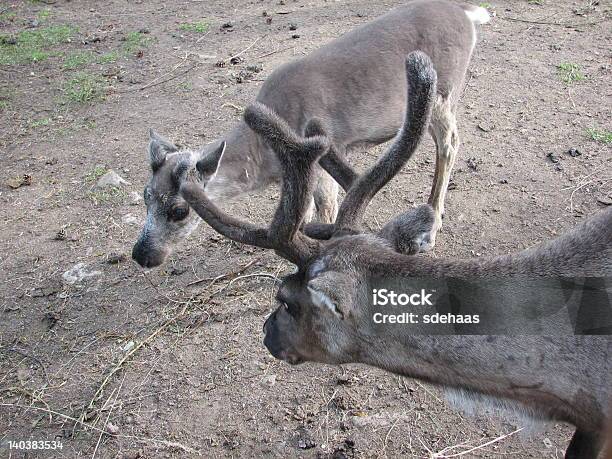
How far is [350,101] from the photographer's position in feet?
14.7

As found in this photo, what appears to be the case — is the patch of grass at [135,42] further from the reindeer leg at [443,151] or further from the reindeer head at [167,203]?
the reindeer leg at [443,151]

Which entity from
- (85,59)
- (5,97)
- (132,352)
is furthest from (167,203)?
(85,59)

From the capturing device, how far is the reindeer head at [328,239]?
2.32 meters

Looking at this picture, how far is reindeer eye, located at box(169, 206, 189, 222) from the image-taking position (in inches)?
162

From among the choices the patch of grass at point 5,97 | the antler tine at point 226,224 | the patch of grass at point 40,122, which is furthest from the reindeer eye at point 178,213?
the patch of grass at point 5,97

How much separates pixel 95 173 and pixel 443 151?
336cm

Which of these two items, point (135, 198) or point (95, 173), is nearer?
point (135, 198)

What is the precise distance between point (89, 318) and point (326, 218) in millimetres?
1922

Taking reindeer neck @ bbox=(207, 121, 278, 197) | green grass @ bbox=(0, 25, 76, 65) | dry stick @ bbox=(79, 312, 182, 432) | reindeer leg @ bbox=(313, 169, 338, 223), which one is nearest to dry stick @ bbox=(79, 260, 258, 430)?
dry stick @ bbox=(79, 312, 182, 432)

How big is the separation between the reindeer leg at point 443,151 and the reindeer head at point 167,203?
178cm

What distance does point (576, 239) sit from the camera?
2.24m

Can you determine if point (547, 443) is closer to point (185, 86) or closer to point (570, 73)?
point (570, 73)

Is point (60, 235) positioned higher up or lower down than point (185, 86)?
lower down

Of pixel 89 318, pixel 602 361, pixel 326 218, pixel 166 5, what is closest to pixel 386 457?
pixel 602 361
